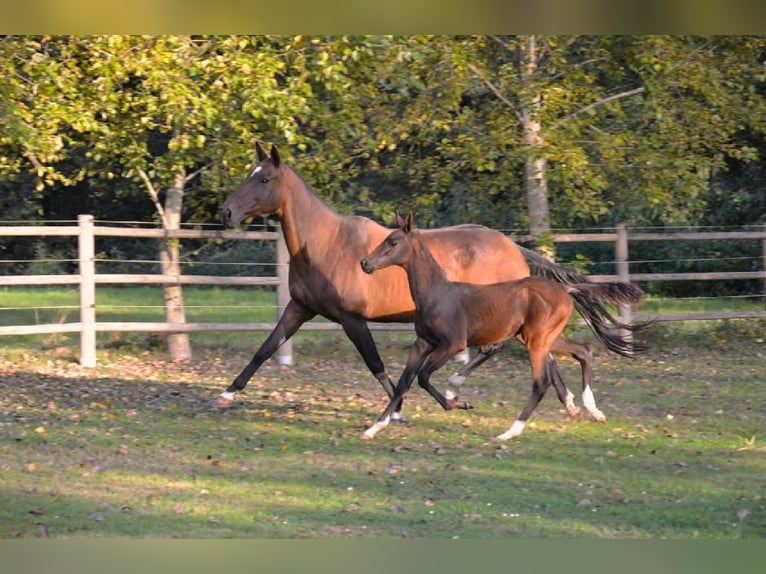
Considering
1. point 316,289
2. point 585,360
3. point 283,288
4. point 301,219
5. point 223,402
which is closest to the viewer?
point 585,360

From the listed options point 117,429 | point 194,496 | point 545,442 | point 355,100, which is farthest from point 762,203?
point 194,496

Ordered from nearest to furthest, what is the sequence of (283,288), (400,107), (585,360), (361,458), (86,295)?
1. (361,458)
2. (585,360)
3. (86,295)
4. (283,288)
5. (400,107)

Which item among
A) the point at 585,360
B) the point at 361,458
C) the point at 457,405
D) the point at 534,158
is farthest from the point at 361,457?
the point at 534,158

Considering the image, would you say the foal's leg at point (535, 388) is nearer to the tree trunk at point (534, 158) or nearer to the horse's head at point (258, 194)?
the horse's head at point (258, 194)

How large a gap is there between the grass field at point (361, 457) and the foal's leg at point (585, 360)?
0.12 metres

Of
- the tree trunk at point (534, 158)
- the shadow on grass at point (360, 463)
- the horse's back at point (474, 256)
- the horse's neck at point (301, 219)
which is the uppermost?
the tree trunk at point (534, 158)

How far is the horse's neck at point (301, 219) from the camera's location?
935 cm

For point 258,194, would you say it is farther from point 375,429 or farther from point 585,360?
point 585,360

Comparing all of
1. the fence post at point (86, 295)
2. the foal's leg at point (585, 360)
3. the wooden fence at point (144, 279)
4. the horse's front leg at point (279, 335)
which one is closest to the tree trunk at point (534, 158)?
the wooden fence at point (144, 279)

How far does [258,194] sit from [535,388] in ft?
9.41

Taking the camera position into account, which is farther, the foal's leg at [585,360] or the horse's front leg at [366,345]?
the horse's front leg at [366,345]

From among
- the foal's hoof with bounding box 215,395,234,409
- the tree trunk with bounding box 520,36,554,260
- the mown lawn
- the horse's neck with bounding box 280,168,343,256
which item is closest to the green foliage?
the tree trunk with bounding box 520,36,554,260

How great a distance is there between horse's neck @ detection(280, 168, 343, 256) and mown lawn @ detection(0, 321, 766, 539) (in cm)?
150

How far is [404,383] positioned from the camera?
840cm
